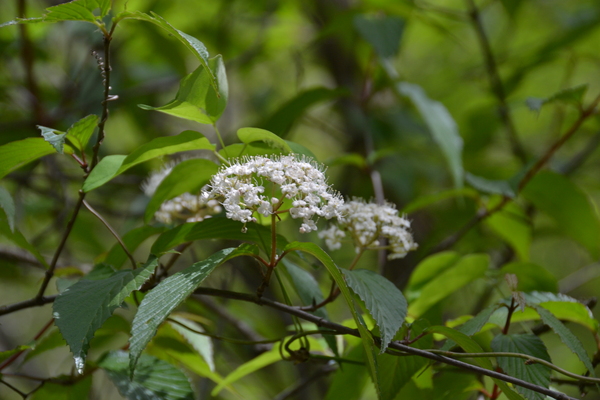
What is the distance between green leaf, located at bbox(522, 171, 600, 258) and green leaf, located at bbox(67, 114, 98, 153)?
3.43 feet

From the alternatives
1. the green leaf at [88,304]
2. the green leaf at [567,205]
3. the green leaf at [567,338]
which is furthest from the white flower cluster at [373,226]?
the green leaf at [567,205]

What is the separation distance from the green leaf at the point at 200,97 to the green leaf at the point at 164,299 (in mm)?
207

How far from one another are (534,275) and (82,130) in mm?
862

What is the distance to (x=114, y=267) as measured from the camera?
2.70ft

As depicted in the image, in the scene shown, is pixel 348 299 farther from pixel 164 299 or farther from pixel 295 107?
pixel 295 107

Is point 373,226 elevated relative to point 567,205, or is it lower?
elevated

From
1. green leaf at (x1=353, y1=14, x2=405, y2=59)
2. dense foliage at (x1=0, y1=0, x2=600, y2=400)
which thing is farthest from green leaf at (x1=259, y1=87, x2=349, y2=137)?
green leaf at (x1=353, y1=14, x2=405, y2=59)

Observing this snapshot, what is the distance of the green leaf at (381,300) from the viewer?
1.98ft

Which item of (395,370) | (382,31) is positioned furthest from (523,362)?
(382,31)

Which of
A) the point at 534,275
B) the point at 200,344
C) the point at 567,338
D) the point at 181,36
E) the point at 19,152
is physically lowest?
the point at 200,344

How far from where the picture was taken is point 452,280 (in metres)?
0.94

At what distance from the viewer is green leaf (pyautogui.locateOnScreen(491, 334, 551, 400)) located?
669mm

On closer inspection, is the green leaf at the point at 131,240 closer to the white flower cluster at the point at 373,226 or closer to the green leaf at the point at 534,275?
the white flower cluster at the point at 373,226

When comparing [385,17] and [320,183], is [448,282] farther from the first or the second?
[385,17]
